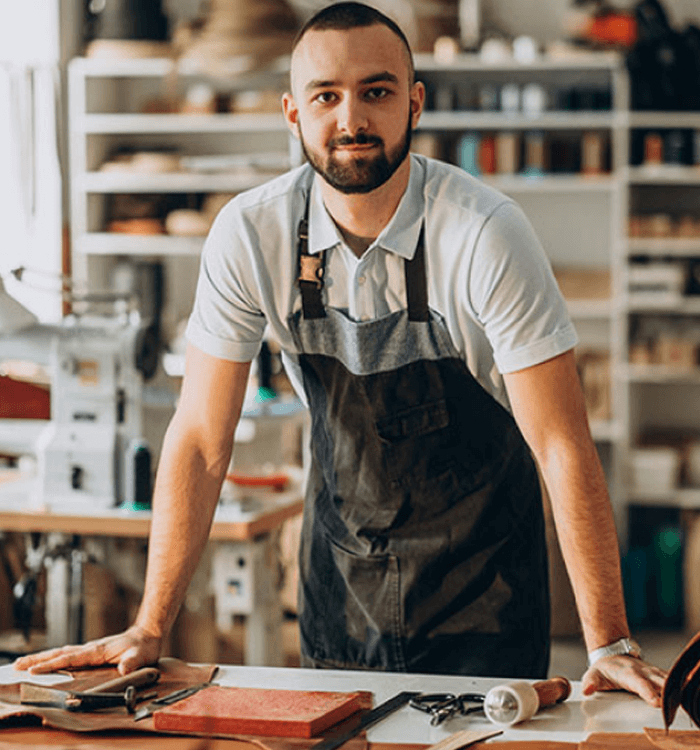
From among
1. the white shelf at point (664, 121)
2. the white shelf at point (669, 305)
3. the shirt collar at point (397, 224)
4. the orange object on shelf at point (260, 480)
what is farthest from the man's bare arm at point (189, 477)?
the white shelf at point (664, 121)

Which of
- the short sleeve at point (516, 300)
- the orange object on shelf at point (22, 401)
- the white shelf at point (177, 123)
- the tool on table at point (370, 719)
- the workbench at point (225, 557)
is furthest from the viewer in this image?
the white shelf at point (177, 123)

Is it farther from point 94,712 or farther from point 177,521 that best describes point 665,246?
point 94,712

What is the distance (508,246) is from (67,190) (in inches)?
177

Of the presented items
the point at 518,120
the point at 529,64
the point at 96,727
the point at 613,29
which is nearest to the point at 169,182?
the point at 518,120

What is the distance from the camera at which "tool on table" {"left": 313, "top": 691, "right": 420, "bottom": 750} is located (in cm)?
164

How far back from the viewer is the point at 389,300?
226 centimetres

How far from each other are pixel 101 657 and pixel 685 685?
0.84 meters

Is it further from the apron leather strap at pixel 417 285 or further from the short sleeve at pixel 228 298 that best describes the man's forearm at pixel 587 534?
the short sleeve at pixel 228 298

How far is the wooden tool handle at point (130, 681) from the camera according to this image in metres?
1.84

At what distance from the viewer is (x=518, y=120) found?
586 centimetres

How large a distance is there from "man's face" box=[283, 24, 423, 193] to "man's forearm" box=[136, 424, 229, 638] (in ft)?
1.67

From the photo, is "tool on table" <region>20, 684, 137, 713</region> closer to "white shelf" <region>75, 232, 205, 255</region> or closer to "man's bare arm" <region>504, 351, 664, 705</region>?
"man's bare arm" <region>504, 351, 664, 705</region>

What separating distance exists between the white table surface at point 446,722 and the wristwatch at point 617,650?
2.2 inches

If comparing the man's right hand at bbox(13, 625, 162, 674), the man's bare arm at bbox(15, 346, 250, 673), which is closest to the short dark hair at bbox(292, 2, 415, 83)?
the man's bare arm at bbox(15, 346, 250, 673)
